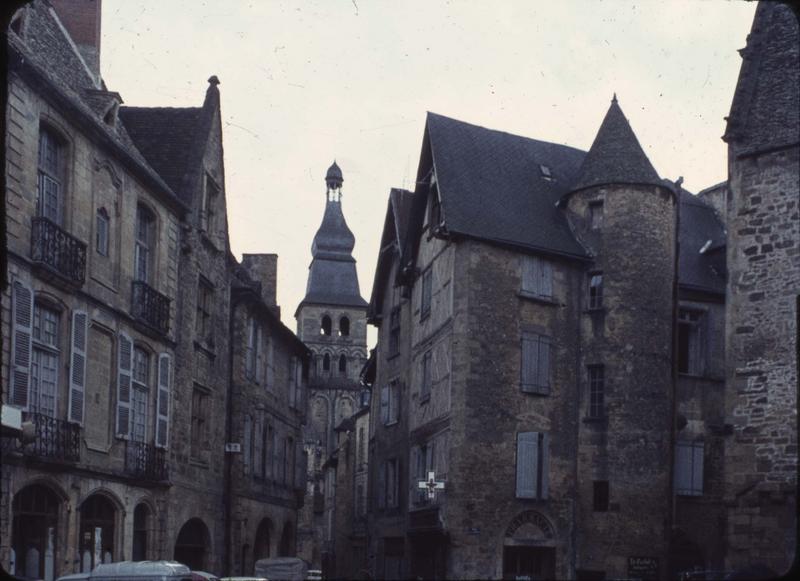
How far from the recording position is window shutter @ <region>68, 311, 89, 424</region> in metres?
21.9

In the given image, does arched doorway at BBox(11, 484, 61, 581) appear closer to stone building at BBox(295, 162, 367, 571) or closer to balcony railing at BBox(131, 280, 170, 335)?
balcony railing at BBox(131, 280, 170, 335)

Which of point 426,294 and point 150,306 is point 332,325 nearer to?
point 426,294

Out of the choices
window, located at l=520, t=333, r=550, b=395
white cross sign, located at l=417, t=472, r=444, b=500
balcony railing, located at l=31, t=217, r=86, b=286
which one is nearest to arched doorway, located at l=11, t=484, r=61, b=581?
balcony railing, located at l=31, t=217, r=86, b=286

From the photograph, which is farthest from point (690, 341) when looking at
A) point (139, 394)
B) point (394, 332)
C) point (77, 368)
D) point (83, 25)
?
point (77, 368)

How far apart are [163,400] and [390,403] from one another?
473 inches

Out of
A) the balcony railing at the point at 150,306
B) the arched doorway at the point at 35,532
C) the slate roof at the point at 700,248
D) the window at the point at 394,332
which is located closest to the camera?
the arched doorway at the point at 35,532

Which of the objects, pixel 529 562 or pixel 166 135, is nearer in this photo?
pixel 529 562

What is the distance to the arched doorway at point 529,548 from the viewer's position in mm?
29922

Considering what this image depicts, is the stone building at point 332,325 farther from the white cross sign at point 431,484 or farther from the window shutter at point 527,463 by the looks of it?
the white cross sign at point 431,484

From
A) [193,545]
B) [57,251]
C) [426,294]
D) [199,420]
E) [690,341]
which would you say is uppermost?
[426,294]

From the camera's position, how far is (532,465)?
100 feet

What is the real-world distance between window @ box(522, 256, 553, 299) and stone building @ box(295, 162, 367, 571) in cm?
6957

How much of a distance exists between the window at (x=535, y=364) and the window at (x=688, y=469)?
3894 millimetres

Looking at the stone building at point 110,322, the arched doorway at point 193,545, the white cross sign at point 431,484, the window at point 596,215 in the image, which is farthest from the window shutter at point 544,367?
the arched doorway at point 193,545
